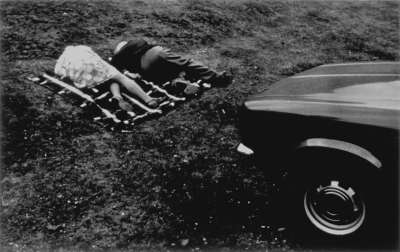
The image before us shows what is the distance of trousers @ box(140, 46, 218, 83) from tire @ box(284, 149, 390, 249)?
2843 mm

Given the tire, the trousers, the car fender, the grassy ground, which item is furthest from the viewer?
the trousers

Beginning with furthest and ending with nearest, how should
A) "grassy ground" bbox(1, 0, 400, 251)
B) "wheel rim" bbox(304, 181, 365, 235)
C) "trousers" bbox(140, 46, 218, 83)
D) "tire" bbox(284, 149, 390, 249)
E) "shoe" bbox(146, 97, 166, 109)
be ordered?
"trousers" bbox(140, 46, 218, 83), "shoe" bbox(146, 97, 166, 109), "grassy ground" bbox(1, 0, 400, 251), "wheel rim" bbox(304, 181, 365, 235), "tire" bbox(284, 149, 390, 249)

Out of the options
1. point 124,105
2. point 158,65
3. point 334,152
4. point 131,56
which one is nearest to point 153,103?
point 124,105

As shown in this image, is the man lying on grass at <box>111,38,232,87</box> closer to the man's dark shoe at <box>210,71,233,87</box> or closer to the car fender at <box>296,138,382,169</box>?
the man's dark shoe at <box>210,71,233,87</box>

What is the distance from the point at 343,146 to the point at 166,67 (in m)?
3.46

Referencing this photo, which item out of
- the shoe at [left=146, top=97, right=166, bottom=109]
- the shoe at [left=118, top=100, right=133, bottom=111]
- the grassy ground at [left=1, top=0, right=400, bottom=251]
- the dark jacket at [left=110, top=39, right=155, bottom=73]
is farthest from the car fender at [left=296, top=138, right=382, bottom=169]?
the dark jacket at [left=110, top=39, right=155, bottom=73]

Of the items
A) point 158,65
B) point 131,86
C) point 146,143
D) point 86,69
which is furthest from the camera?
point 158,65

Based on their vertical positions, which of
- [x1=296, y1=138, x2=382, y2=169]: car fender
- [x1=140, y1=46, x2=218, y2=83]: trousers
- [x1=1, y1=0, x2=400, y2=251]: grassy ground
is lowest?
[x1=1, y1=0, x2=400, y2=251]: grassy ground

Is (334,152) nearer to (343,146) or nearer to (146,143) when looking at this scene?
(343,146)

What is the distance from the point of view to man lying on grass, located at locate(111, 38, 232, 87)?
5.83 metres

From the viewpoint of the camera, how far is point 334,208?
3279 mm

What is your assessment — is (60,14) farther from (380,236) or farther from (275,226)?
(380,236)

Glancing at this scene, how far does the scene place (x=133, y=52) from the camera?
19.2 ft

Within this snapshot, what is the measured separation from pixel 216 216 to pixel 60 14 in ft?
20.9
